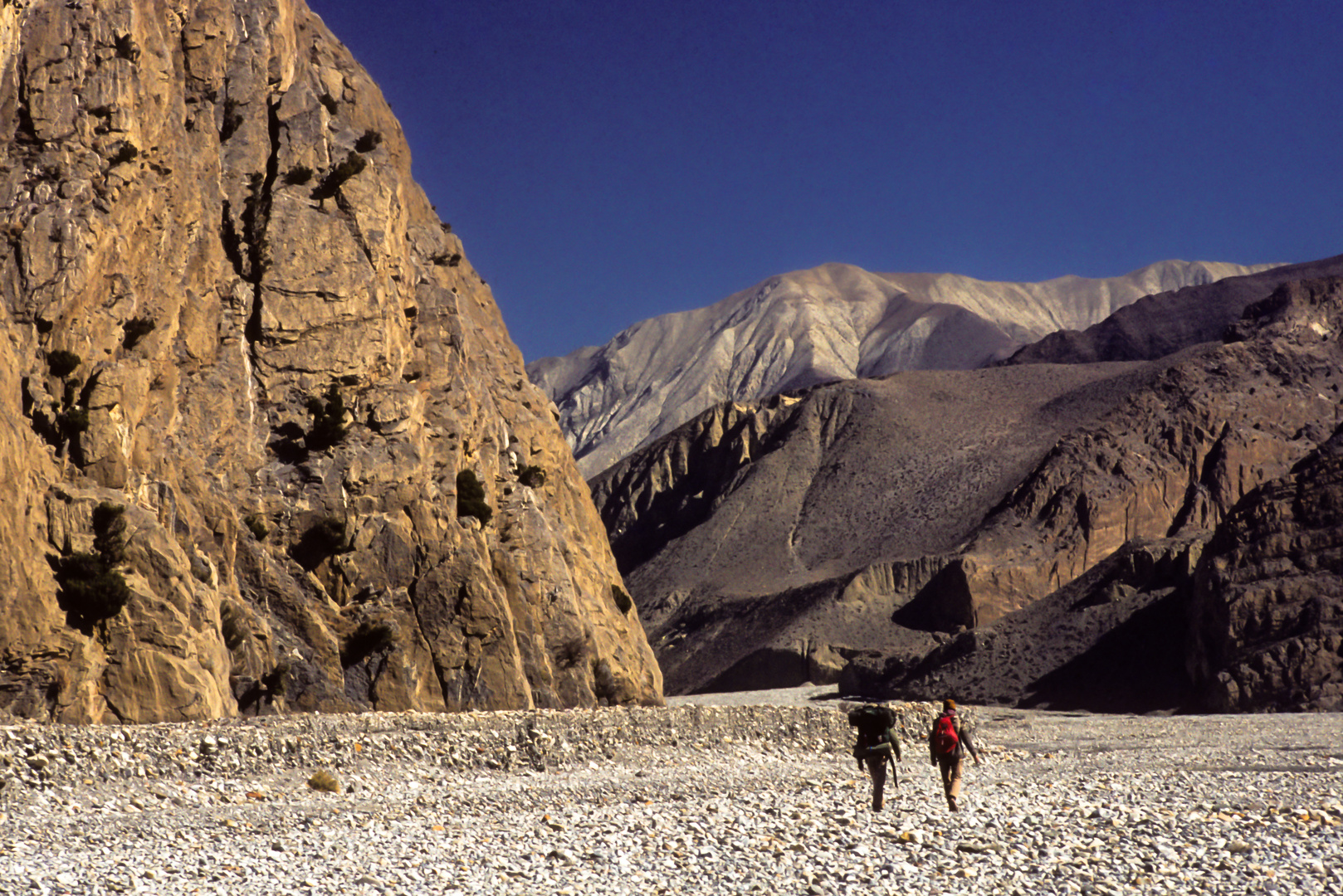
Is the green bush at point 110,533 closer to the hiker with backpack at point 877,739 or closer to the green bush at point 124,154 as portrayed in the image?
the green bush at point 124,154

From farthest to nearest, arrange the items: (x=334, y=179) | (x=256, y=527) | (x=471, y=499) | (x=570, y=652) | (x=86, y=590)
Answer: (x=334, y=179) → (x=570, y=652) → (x=471, y=499) → (x=256, y=527) → (x=86, y=590)

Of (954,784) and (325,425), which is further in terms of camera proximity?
(325,425)

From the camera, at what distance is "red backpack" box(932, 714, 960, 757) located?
61.0 feet

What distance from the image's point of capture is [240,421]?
38.0 metres

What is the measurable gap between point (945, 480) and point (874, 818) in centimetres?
Result: 10525

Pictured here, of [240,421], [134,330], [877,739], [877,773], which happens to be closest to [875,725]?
[877,739]

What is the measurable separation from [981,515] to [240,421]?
8257cm

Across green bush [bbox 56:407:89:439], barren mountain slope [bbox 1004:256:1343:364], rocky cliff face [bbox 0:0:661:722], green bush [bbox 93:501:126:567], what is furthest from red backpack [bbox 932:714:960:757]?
barren mountain slope [bbox 1004:256:1343:364]

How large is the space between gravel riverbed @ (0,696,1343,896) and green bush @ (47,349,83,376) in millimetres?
11875

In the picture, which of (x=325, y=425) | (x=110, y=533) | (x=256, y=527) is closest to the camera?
(x=110, y=533)

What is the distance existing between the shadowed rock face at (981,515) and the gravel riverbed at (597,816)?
37.9 metres

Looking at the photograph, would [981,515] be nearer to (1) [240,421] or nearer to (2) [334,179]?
(2) [334,179]

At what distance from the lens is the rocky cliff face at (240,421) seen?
2914cm

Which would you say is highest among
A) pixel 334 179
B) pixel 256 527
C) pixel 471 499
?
pixel 334 179
